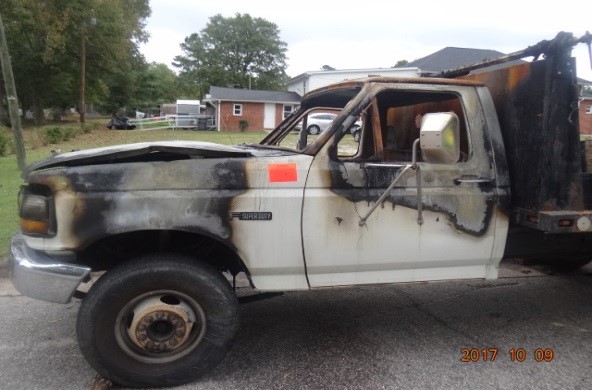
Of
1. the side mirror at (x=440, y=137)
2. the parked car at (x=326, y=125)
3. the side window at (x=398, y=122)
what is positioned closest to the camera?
the side mirror at (x=440, y=137)

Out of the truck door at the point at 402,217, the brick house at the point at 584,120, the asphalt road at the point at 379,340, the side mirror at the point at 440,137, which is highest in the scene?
the brick house at the point at 584,120

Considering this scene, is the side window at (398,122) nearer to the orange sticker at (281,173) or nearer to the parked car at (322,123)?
the parked car at (322,123)

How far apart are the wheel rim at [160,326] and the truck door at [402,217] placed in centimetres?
78

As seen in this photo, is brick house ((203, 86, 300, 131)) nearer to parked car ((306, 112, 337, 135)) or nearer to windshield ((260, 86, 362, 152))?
parked car ((306, 112, 337, 135))

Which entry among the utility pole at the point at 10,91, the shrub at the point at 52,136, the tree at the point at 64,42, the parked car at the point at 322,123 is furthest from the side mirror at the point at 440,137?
the tree at the point at 64,42

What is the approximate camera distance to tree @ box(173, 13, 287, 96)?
56406 millimetres

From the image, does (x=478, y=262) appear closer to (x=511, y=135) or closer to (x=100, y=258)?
(x=511, y=135)

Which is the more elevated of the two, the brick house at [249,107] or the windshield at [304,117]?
the brick house at [249,107]

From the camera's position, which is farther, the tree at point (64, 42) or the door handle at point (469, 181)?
the tree at point (64, 42)

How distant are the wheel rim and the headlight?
0.65 meters

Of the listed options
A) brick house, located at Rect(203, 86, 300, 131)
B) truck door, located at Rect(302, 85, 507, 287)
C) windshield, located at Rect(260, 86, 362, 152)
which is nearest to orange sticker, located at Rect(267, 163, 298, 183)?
truck door, located at Rect(302, 85, 507, 287)

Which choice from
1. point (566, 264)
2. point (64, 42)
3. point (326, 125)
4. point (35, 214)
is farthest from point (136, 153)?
point (64, 42)

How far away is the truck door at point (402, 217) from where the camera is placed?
291 cm

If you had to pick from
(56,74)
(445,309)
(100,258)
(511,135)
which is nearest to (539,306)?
(445,309)
